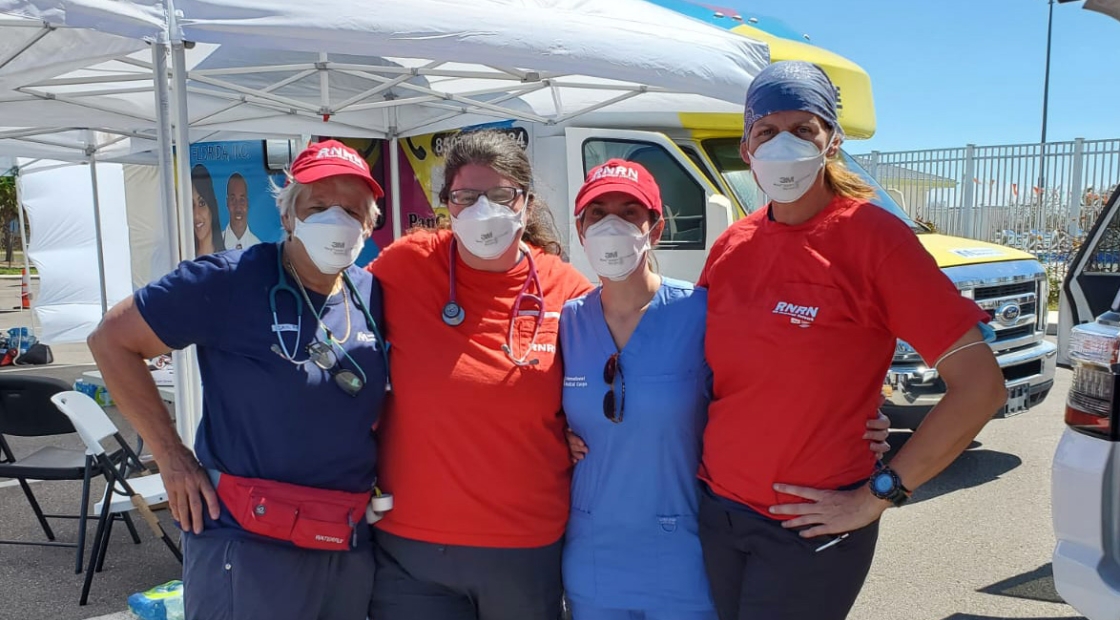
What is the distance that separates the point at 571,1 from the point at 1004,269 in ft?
11.2

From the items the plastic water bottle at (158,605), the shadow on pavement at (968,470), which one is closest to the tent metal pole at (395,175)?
the plastic water bottle at (158,605)

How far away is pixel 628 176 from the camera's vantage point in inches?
81.0

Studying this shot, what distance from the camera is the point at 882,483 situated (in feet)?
5.75

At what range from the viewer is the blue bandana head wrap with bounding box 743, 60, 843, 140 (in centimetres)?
183

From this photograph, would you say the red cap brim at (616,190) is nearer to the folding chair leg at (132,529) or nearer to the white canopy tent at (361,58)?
the white canopy tent at (361,58)

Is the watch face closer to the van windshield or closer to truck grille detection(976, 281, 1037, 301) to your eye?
truck grille detection(976, 281, 1037, 301)

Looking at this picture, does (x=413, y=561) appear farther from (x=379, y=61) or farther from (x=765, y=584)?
(x=379, y=61)

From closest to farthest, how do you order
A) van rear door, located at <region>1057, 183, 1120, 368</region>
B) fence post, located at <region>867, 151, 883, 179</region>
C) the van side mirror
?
van rear door, located at <region>1057, 183, 1120, 368</region>
the van side mirror
fence post, located at <region>867, 151, 883, 179</region>

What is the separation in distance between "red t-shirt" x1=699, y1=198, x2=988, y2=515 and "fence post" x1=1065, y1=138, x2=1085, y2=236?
1294cm

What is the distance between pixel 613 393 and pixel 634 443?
0.42ft

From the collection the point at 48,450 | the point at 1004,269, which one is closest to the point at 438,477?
the point at 48,450

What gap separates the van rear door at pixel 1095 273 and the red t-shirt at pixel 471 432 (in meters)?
2.33

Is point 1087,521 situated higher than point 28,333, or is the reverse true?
point 1087,521

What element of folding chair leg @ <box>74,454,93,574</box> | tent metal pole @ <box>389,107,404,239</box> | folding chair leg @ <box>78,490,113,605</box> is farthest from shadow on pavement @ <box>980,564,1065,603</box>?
tent metal pole @ <box>389,107,404,239</box>
